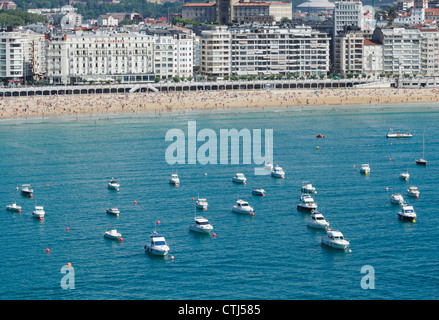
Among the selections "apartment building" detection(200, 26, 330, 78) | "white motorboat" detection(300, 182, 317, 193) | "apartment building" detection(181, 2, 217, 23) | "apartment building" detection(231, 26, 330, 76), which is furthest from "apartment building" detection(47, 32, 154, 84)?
"white motorboat" detection(300, 182, 317, 193)

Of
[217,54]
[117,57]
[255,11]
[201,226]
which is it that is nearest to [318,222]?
[201,226]

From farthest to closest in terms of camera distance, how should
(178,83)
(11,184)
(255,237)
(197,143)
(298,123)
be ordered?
(178,83) → (298,123) → (197,143) → (11,184) → (255,237)

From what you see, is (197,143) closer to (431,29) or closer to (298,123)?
(298,123)

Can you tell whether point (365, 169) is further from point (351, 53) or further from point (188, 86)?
point (351, 53)

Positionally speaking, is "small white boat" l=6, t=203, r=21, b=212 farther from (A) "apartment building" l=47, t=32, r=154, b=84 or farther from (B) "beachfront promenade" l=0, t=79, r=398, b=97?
(A) "apartment building" l=47, t=32, r=154, b=84

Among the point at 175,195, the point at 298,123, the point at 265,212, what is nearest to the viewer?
the point at 265,212

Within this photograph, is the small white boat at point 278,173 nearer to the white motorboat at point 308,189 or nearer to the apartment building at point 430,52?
the white motorboat at point 308,189

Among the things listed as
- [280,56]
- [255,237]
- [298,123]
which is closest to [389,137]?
[298,123]
